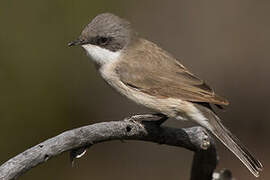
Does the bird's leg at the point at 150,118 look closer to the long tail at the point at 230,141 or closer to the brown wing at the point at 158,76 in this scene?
the brown wing at the point at 158,76

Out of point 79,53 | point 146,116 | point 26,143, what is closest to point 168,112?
point 146,116

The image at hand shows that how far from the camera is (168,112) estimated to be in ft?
16.8

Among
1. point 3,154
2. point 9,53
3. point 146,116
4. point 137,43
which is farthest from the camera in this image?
point 9,53

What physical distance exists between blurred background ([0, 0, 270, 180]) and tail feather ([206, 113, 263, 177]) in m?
→ 2.71

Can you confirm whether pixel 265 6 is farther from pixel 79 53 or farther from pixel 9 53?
pixel 9 53

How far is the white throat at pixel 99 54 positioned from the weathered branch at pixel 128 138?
634 mm

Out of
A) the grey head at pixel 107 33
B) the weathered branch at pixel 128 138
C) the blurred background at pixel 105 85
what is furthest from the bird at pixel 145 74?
the blurred background at pixel 105 85

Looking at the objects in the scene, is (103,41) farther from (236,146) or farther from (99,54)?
(236,146)

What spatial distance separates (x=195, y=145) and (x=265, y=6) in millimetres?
6275

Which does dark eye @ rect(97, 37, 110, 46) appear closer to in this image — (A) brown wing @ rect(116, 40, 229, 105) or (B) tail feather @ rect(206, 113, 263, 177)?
(A) brown wing @ rect(116, 40, 229, 105)

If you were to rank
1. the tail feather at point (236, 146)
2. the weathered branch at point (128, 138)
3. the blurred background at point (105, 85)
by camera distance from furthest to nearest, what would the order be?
the blurred background at point (105, 85), the tail feather at point (236, 146), the weathered branch at point (128, 138)

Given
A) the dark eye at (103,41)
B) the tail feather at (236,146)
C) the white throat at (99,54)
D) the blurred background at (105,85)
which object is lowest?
the blurred background at (105,85)

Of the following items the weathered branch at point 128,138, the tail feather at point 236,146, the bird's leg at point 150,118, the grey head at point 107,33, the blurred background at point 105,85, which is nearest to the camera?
the weathered branch at point 128,138

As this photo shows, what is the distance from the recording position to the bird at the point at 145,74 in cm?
512
